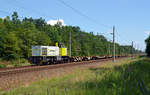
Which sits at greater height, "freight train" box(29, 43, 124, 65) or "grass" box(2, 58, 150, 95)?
"freight train" box(29, 43, 124, 65)

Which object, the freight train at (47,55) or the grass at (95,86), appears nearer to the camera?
the grass at (95,86)

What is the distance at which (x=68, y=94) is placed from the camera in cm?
693

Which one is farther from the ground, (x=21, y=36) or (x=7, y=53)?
(x=21, y=36)

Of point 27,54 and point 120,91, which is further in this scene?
point 27,54

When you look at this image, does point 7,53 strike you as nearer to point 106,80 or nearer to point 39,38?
point 39,38

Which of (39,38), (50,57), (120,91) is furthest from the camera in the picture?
(39,38)

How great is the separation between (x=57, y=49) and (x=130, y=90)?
76.7ft

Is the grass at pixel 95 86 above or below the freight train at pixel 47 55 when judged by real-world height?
below

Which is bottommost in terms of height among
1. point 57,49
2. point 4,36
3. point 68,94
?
point 68,94

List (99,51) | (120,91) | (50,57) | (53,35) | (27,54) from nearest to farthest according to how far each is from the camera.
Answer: (120,91)
(50,57)
(27,54)
(53,35)
(99,51)

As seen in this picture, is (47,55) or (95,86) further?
(47,55)

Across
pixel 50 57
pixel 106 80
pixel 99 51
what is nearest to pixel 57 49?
pixel 50 57

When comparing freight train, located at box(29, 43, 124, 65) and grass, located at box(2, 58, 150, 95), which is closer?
grass, located at box(2, 58, 150, 95)

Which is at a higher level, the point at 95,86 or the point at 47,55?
the point at 47,55
